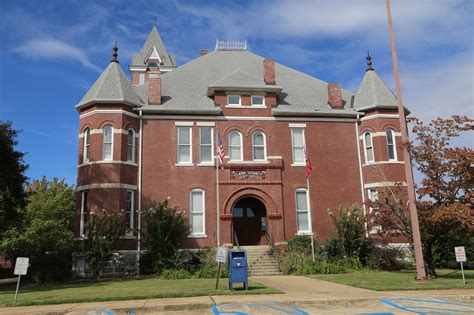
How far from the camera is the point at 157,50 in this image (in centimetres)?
5800

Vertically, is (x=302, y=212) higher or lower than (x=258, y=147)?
lower

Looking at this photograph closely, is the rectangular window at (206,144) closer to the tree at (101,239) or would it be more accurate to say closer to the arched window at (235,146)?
the arched window at (235,146)

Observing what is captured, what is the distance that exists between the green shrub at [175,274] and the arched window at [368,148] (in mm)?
13362

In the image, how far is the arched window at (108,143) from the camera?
24.7 metres

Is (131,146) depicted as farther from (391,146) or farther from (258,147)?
(391,146)

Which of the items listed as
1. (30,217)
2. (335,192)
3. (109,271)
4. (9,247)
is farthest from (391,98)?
(30,217)

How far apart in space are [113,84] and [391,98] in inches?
682

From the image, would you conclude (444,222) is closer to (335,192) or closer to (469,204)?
(469,204)

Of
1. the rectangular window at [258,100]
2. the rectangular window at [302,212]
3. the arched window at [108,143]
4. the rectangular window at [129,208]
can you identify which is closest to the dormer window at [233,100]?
the rectangular window at [258,100]

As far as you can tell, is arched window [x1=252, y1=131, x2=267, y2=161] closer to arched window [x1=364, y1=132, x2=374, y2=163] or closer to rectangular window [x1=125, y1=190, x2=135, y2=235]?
arched window [x1=364, y1=132, x2=374, y2=163]

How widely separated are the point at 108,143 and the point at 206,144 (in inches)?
226

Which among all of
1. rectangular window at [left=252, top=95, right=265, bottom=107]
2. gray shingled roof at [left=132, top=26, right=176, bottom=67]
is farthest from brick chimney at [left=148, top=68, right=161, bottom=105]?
gray shingled roof at [left=132, top=26, right=176, bottom=67]

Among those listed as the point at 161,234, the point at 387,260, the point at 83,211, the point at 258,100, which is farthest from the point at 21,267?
the point at 387,260

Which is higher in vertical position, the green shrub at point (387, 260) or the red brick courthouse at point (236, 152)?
the red brick courthouse at point (236, 152)
